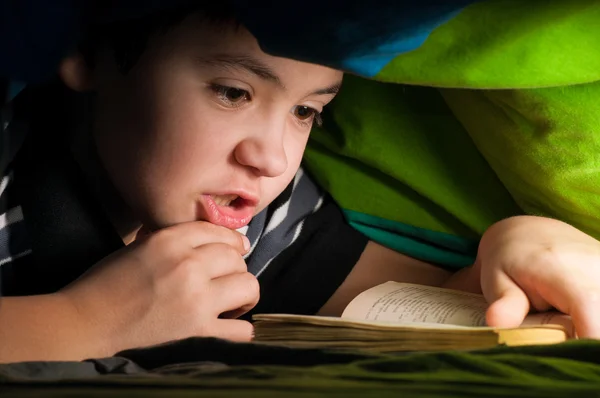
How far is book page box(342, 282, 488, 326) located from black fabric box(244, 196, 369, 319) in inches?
7.4

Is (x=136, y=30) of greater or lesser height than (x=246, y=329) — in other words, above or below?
above

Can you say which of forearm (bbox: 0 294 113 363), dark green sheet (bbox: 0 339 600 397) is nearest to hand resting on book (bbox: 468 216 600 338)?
dark green sheet (bbox: 0 339 600 397)

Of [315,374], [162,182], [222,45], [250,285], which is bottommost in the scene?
[315,374]

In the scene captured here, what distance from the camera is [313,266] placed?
1056 millimetres

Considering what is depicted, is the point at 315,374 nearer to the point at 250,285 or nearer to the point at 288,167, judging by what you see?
the point at 250,285

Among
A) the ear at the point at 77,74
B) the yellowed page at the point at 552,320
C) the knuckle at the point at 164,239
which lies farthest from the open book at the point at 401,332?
the ear at the point at 77,74

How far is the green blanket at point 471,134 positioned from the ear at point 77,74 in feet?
1.03

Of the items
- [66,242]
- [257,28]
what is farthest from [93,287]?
[257,28]

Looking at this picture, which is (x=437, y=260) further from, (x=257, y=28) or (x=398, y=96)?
(x=257, y=28)

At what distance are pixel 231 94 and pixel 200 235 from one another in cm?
14

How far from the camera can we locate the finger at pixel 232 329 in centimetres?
72

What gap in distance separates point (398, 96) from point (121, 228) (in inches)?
15.0

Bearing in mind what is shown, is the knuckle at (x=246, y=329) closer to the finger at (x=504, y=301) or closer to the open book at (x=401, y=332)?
the open book at (x=401, y=332)

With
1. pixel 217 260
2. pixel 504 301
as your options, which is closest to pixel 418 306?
pixel 504 301
